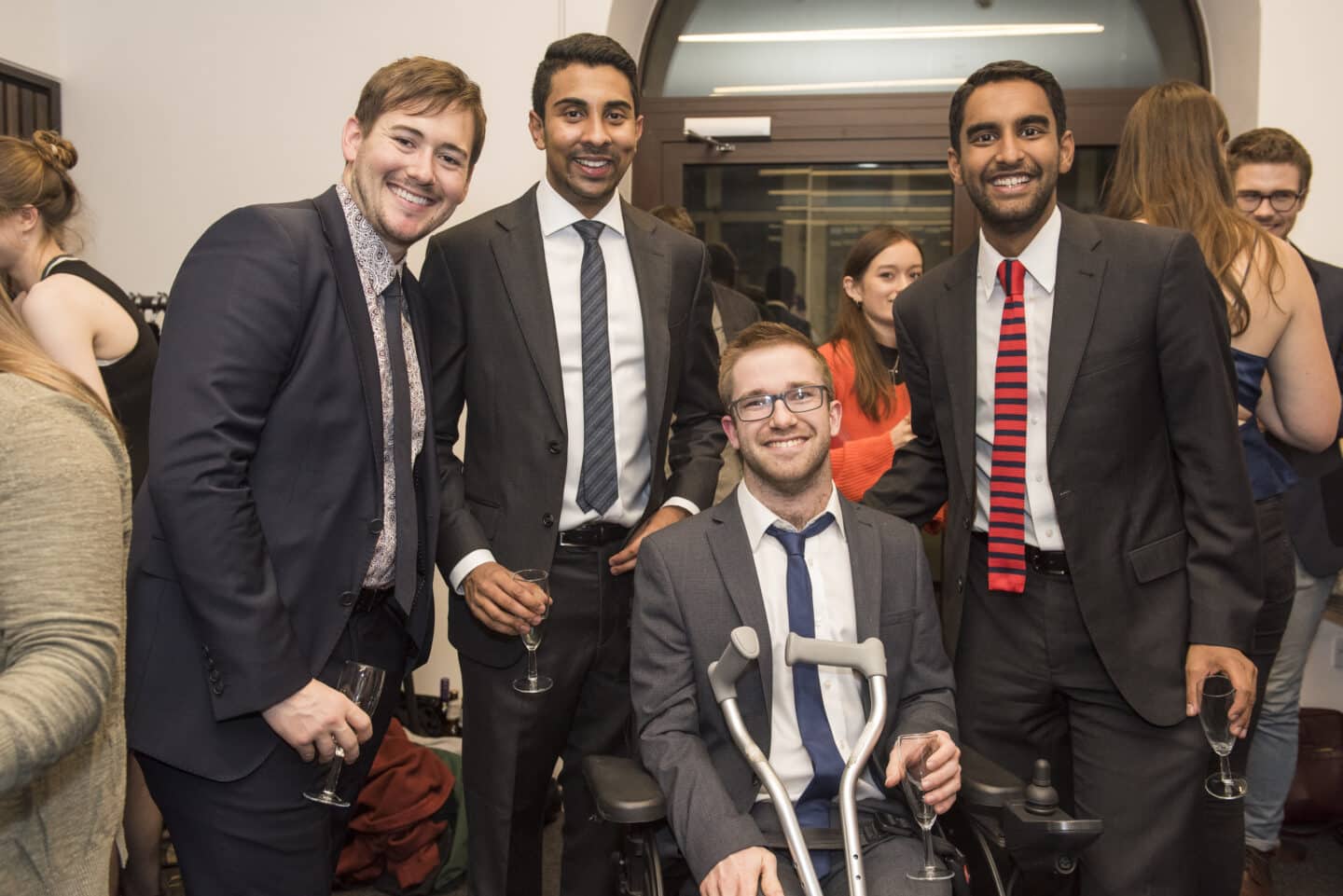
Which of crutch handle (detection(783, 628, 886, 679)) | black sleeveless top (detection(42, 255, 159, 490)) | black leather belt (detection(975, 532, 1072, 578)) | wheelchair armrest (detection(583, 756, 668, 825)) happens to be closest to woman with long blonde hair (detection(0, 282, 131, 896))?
wheelchair armrest (detection(583, 756, 668, 825))

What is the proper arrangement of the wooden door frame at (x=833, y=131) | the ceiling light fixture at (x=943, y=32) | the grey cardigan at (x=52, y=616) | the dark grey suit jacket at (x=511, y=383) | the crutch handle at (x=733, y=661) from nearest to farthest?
the grey cardigan at (x=52, y=616)
the crutch handle at (x=733, y=661)
the dark grey suit jacket at (x=511, y=383)
the wooden door frame at (x=833, y=131)
the ceiling light fixture at (x=943, y=32)

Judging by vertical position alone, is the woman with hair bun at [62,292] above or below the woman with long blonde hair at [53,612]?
above

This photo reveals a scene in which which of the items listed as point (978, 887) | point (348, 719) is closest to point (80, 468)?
point (348, 719)

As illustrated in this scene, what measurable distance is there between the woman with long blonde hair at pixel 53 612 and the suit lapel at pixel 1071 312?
61.4 inches

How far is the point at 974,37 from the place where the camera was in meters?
4.43

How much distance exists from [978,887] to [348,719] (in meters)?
1.18

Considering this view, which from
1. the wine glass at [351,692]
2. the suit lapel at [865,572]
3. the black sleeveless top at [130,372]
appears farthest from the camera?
the black sleeveless top at [130,372]

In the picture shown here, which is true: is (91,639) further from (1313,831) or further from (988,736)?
(1313,831)

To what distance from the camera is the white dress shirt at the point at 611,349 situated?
7.64ft

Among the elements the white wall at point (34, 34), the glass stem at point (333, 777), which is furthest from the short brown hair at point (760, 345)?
the white wall at point (34, 34)

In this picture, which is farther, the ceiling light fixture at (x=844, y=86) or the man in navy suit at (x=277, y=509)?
the ceiling light fixture at (x=844, y=86)

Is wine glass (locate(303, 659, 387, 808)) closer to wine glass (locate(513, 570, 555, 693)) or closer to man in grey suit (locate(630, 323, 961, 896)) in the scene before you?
wine glass (locate(513, 570, 555, 693))

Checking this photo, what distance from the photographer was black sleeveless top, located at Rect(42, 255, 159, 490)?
109 inches

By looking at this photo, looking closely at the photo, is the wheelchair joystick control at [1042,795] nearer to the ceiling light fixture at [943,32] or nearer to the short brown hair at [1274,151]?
the short brown hair at [1274,151]
